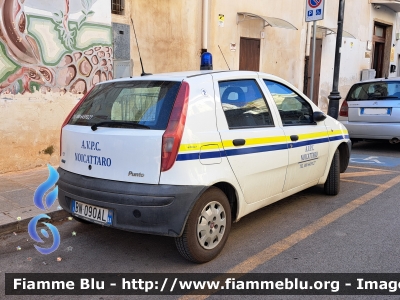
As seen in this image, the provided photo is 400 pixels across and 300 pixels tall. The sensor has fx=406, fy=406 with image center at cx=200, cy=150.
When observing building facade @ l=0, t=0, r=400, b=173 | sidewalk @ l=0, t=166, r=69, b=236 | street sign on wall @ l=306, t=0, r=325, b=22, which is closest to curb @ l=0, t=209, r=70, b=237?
sidewalk @ l=0, t=166, r=69, b=236

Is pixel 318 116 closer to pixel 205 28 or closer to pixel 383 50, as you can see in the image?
pixel 205 28

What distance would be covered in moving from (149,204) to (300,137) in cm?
206

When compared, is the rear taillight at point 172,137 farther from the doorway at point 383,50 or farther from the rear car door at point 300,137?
the doorway at point 383,50

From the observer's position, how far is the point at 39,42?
650cm

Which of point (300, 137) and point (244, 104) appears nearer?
point (244, 104)

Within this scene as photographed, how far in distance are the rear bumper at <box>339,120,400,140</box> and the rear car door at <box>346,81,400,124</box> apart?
0.26ft

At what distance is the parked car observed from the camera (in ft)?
26.2

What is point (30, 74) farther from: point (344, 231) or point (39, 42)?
point (344, 231)

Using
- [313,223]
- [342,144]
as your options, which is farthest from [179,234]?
[342,144]

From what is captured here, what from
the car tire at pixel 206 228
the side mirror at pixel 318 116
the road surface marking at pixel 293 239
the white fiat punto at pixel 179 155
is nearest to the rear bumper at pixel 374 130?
the road surface marking at pixel 293 239

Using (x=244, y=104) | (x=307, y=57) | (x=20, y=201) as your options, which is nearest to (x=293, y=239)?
(x=244, y=104)

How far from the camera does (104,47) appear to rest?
24.4ft

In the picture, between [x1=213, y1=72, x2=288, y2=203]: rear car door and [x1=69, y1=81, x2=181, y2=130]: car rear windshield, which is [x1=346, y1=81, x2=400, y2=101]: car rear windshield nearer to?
[x1=213, y1=72, x2=288, y2=203]: rear car door

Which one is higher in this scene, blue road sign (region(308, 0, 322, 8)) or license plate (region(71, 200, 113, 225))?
blue road sign (region(308, 0, 322, 8))
